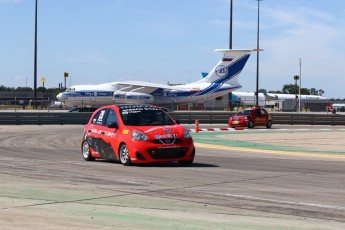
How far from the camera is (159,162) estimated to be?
601 inches

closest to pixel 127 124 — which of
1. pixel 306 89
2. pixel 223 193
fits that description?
A: pixel 223 193

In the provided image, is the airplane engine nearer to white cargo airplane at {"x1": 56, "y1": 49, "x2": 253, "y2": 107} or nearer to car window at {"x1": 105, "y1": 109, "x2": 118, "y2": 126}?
white cargo airplane at {"x1": 56, "y1": 49, "x2": 253, "y2": 107}

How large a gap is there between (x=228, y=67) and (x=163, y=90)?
6.93 metres

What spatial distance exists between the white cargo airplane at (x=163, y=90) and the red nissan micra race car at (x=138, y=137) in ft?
145

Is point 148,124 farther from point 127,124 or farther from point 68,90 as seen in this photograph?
point 68,90

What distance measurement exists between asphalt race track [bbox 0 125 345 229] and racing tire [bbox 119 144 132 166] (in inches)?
10.3

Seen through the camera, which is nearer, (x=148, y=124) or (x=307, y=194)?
(x=307, y=194)

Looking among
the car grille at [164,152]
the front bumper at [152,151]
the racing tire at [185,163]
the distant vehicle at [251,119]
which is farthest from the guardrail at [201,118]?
the car grille at [164,152]

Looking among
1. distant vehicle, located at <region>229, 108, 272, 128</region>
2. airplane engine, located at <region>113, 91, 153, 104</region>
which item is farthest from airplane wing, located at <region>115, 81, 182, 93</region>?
distant vehicle, located at <region>229, 108, 272, 128</region>

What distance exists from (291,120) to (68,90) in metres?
24.3

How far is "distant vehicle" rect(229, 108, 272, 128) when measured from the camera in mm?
39772

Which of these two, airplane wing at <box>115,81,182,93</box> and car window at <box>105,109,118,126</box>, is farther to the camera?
airplane wing at <box>115,81,182,93</box>

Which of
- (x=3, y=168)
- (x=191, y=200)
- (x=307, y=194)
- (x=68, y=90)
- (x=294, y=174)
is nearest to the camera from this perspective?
(x=191, y=200)

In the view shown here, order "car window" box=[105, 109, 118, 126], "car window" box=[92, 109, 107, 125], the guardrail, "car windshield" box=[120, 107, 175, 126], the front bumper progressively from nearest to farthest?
the front bumper < "car windshield" box=[120, 107, 175, 126] < "car window" box=[105, 109, 118, 126] < "car window" box=[92, 109, 107, 125] < the guardrail
